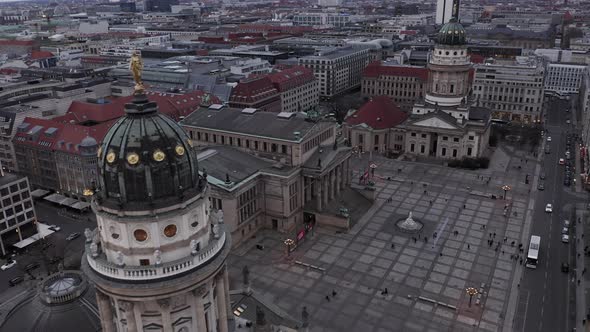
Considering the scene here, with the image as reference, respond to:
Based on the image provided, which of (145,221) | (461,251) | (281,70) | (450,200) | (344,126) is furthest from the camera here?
(281,70)

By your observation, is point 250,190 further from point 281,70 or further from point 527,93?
point 527,93

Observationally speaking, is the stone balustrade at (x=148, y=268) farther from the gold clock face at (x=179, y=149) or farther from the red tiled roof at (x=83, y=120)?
the red tiled roof at (x=83, y=120)

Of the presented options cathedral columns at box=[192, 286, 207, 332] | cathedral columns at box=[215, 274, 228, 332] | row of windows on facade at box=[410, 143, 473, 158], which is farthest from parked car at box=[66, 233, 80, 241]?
row of windows on facade at box=[410, 143, 473, 158]

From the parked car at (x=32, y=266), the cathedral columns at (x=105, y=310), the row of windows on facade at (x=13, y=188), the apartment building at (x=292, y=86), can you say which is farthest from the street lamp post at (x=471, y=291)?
the apartment building at (x=292, y=86)

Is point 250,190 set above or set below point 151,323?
below

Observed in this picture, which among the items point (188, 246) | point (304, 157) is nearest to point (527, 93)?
point (304, 157)

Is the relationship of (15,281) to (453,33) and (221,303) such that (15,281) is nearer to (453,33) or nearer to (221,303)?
(221,303)

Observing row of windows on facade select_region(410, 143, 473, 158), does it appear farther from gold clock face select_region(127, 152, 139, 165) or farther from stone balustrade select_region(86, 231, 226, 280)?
gold clock face select_region(127, 152, 139, 165)
